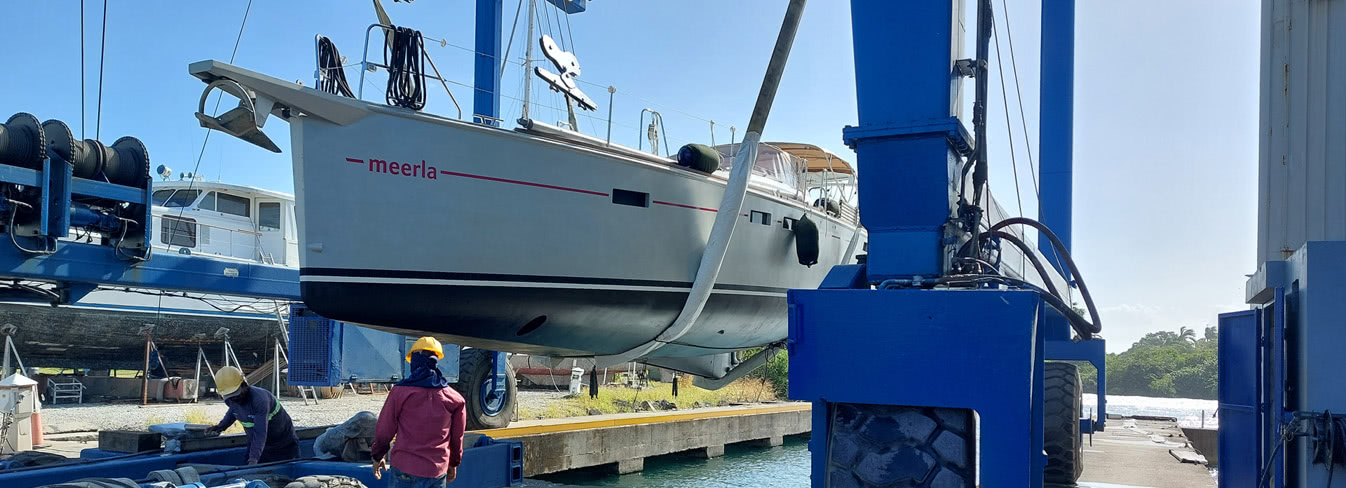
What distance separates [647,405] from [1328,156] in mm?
14215

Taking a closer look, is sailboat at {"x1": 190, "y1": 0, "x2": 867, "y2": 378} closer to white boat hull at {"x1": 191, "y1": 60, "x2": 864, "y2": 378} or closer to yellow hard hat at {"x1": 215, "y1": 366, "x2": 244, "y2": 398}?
white boat hull at {"x1": 191, "y1": 60, "x2": 864, "y2": 378}

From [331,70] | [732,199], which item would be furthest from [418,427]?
[732,199]

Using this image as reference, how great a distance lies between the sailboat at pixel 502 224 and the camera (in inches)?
246

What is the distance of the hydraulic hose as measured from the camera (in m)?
7.23

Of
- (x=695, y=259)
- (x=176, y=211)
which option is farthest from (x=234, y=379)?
(x=176, y=211)

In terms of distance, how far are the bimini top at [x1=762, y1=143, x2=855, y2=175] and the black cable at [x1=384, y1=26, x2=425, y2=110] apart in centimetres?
500

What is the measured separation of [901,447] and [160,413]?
13.1 metres

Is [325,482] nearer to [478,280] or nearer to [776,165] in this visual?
[478,280]

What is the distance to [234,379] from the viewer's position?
6.27 m

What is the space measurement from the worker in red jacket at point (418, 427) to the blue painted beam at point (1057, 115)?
684 cm

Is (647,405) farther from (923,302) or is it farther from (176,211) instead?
(923,302)

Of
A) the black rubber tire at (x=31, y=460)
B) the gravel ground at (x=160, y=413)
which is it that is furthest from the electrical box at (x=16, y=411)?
the black rubber tire at (x=31, y=460)

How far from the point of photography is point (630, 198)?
23.9 ft

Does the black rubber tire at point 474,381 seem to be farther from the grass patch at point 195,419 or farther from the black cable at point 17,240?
the black cable at point 17,240
